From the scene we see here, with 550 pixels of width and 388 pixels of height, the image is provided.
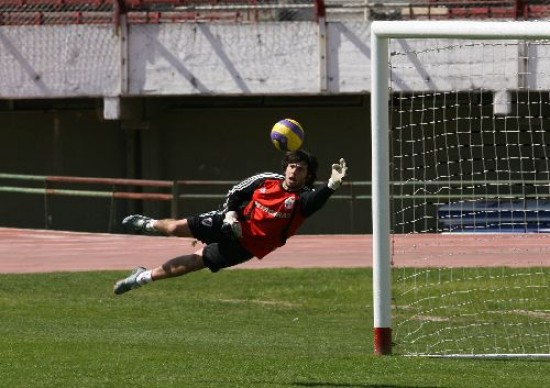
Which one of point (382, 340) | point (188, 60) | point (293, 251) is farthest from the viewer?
point (188, 60)

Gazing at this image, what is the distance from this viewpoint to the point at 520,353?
47.6 feet

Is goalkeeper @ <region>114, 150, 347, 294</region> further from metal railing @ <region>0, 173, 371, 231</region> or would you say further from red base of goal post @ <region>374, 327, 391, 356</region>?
metal railing @ <region>0, 173, 371, 231</region>

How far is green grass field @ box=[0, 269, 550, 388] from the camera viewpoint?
12016 millimetres

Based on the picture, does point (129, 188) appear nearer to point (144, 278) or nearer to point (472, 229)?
point (472, 229)

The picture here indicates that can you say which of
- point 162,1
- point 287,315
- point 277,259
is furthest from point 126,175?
point 287,315

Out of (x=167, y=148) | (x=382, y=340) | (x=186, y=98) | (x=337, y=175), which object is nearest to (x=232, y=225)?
(x=337, y=175)

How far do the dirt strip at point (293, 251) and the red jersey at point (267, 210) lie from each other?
Answer: 141 inches

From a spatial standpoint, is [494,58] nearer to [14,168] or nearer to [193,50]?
[193,50]

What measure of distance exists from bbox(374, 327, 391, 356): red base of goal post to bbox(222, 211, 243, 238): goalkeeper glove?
1.44 m

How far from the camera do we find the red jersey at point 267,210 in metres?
13.5

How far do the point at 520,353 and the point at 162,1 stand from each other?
16.2m

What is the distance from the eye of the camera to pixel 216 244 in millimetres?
14055

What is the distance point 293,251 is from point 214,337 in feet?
28.6

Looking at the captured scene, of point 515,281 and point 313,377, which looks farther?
point 515,281
